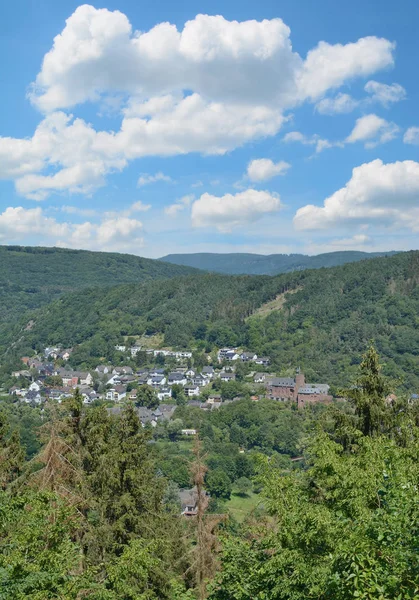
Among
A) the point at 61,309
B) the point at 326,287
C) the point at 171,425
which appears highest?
the point at 326,287

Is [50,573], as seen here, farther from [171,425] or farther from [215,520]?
[171,425]

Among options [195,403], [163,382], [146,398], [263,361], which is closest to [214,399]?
[195,403]

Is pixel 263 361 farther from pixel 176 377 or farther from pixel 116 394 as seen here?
pixel 116 394

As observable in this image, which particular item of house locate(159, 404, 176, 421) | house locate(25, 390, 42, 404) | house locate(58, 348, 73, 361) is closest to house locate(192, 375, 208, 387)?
house locate(159, 404, 176, 421)

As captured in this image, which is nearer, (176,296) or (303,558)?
(303,558)

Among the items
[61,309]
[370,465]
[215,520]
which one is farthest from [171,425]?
[61,309]

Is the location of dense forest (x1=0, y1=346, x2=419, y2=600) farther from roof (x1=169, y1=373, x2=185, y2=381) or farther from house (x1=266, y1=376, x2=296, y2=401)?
roof (x1=169, y1=373, x2=185, y2=381)

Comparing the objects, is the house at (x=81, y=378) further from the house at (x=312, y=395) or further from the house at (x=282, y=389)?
the house at (x=312, y=395)
